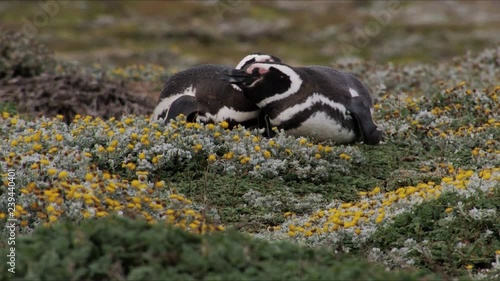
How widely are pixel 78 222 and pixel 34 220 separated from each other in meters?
0.69

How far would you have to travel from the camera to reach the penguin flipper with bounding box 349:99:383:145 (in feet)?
40.2

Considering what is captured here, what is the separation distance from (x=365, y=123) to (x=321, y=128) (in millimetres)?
670

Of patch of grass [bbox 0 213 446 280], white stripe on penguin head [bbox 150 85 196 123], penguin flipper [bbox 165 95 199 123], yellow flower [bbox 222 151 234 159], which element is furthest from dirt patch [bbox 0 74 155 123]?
patch of grass [bbox 0 213 446 280]

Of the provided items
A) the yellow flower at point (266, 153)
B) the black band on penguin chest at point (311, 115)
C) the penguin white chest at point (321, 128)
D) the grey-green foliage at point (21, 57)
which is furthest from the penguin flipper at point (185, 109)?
the grey-green foliage at point (21, 57)

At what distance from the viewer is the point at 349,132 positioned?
12320mm

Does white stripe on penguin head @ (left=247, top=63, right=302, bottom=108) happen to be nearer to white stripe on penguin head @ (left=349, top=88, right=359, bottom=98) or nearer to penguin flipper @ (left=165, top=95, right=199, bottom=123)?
white stripe on penguin head @ (left=349, top=88, right=359, bottom=98)

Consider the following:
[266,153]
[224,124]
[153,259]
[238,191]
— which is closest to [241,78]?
[224,124]

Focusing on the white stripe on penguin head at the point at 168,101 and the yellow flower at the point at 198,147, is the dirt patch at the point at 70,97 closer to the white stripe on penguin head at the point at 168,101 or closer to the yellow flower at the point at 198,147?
the white stripe on penguin head at the point at 168,101

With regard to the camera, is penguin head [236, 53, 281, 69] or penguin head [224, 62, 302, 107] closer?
penguin head [224, 62, 302, 107]

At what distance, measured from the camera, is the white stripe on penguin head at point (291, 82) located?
12055 mm

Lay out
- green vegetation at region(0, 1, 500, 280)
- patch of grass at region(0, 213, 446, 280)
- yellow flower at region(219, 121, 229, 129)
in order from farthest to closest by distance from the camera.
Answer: yellow flower at region(219, 121, 229, 129)
green vegetation at region(0, 1, 500, 280)
patch of grass at region(0, 213, 446, 280)

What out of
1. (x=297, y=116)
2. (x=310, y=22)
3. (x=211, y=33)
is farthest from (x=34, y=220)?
(x=310, y=22)

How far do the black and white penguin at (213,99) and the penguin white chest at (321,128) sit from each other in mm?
730

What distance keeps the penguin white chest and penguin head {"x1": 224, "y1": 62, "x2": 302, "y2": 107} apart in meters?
0.46
